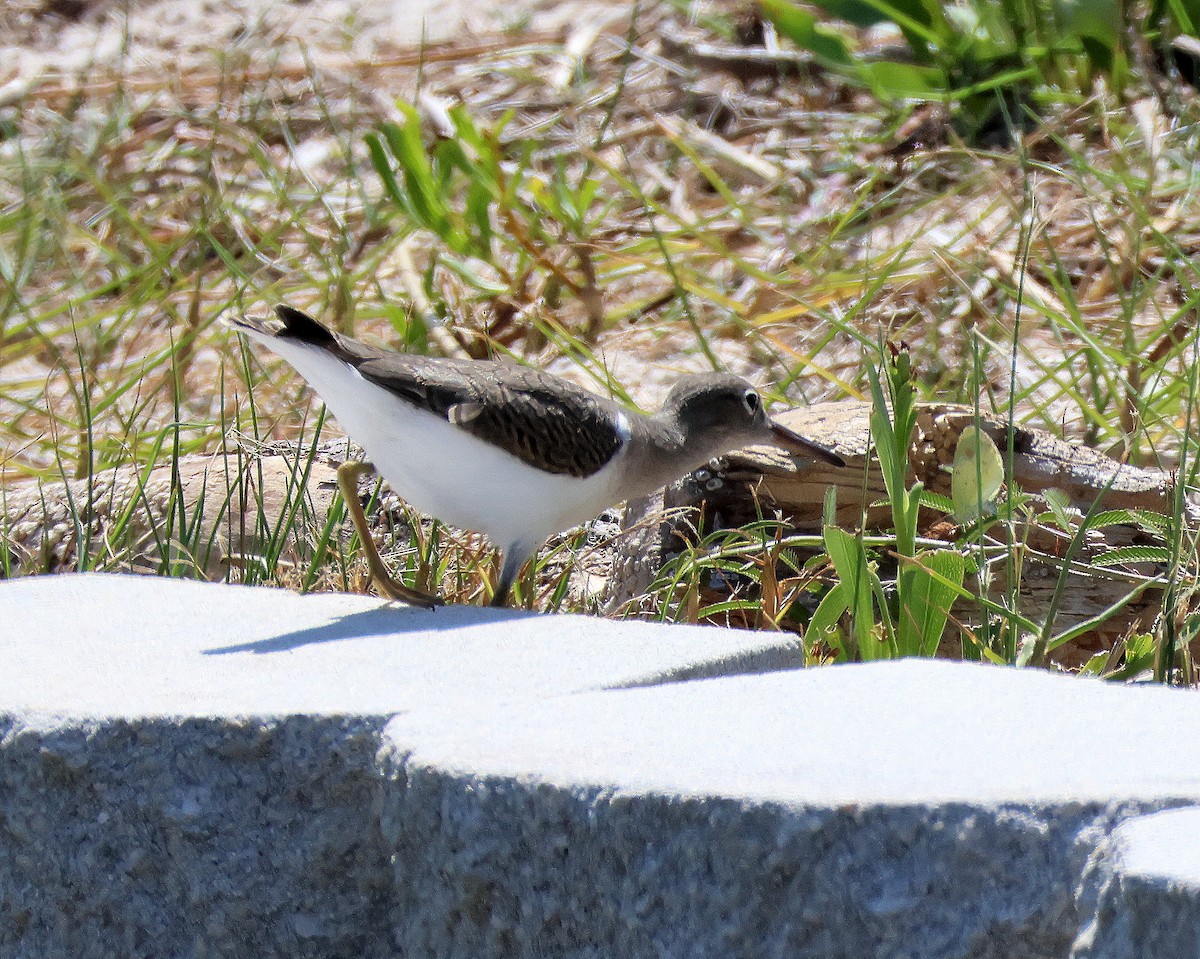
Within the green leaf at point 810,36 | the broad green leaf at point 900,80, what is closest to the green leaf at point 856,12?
the green leaf at point 810,36

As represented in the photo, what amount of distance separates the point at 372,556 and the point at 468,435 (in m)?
0.31

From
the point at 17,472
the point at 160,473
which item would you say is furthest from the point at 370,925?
the point at 17,472

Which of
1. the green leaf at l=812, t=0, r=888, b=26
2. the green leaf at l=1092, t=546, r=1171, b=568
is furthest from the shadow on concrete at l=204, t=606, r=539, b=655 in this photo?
the green leaf at l=812, t=0, r=888, b=26

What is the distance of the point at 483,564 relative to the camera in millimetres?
3510

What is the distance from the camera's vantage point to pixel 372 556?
2996 mm

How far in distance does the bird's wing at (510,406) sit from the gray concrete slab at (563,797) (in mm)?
584

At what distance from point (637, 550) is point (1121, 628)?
109 cm

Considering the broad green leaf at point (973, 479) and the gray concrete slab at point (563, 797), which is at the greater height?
the broad green leaf at point (973, 479)

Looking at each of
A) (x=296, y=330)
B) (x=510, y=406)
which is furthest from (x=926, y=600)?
(x=296, y=330)

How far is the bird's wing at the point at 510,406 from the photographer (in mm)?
2885

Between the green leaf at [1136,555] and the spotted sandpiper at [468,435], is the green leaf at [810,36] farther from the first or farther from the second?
the green leaf at [1136,555]

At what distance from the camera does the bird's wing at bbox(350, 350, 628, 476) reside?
2.88 meters

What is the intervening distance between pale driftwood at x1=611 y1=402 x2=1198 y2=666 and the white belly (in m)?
0.60

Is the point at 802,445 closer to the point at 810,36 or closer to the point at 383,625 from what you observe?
the point at 383,625
